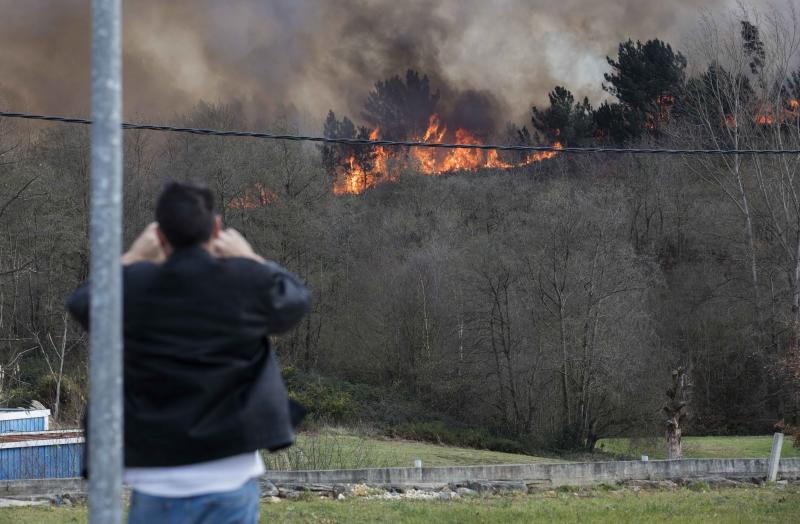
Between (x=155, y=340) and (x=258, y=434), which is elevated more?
(x=155, y=340)

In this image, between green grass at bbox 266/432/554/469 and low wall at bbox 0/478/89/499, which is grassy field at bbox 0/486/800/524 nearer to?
low wall at bbox 0/478/89/499

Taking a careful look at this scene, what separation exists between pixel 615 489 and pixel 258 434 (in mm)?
12952

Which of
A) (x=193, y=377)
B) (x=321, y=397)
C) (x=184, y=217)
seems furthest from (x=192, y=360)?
(x=321, y=397)

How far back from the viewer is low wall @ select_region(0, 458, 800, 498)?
13.6 metres

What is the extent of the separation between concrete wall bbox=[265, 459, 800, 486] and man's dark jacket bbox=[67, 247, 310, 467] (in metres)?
11.8

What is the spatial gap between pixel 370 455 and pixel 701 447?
1373 cm

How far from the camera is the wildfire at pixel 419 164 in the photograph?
51737 millimetres

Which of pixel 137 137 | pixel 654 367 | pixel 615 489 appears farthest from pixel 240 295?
pixel 137 137

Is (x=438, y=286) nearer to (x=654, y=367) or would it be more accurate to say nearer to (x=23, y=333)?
(x=654, y=367)

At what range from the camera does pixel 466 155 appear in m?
57.2

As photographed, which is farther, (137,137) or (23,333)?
(137,137)

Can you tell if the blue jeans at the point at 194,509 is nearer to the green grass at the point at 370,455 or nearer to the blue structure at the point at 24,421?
the green grass at the point at 370,455

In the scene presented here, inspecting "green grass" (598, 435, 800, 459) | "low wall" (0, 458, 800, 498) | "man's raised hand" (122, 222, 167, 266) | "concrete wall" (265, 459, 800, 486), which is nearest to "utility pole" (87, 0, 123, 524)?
"man's raised hand" (122, 222, 167, 266)

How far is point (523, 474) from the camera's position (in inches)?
623
